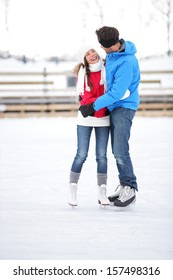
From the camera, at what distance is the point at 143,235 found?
3021 mm

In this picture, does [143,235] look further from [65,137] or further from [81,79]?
[65,137]

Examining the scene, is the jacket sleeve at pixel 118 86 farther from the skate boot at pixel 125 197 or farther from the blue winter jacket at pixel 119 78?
the skate boot at pixel 125 197

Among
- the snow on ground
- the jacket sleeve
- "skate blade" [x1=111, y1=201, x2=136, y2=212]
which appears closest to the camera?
the snow on ground

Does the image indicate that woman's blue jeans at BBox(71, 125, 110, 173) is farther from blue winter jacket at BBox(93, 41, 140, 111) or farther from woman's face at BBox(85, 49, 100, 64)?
woman's face at BBox(85, 49, 100, 64)

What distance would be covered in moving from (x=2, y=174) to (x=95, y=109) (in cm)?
198

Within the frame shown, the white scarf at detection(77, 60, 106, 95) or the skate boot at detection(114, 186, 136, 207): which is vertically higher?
the white scarf at detection(77, 60, 106, 95)

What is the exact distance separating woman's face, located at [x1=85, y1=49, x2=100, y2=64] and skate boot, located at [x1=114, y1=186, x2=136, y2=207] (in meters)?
0.83

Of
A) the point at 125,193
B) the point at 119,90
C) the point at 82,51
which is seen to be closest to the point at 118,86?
the point at 119,90

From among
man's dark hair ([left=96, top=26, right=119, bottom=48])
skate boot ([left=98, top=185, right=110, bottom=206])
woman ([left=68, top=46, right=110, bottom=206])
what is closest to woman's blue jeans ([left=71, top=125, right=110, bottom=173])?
woman ([left=68, top=46, right=110, bottom=206])

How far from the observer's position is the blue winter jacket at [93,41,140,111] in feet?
11.0

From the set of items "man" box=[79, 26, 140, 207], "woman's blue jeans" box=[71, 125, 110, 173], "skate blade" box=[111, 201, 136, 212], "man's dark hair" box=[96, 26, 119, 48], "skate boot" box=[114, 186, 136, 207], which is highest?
"man's dark hair" box=[96, 26, 119, 48]

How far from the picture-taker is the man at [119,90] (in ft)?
11.1
